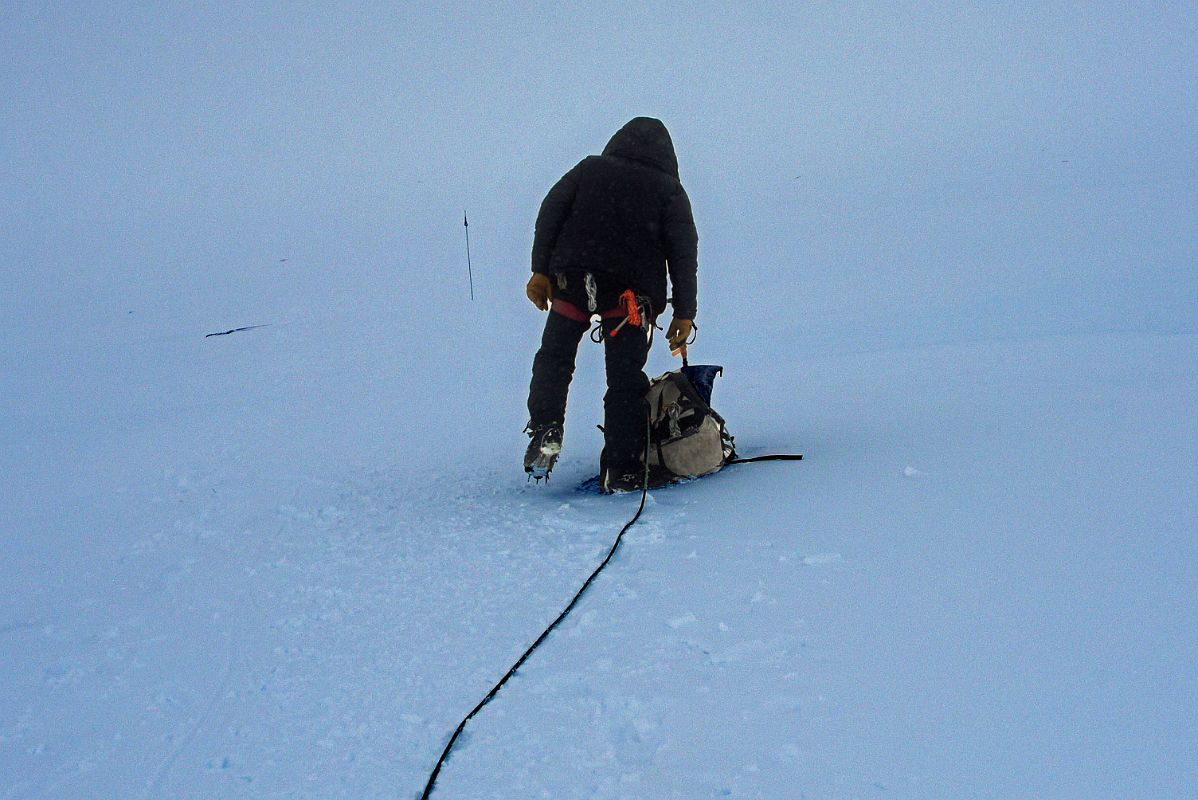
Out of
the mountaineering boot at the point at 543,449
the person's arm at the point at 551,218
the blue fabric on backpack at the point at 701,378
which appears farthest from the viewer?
the blue fabric on backpack at the point at 701,378

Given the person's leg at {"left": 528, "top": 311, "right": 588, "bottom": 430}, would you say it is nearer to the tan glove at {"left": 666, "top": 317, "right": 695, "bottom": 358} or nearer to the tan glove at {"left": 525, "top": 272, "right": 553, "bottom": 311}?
the tan glove at {"left": 525, "top": 272, "right": 553, "bottom": 311}

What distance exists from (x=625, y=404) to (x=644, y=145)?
1182 millimetres

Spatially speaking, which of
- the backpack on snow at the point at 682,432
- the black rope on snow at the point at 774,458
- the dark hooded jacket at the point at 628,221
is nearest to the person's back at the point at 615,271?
the dark hooded jacket at the point at 628,221

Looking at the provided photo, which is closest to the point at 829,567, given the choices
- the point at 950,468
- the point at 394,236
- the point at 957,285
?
the point at 950,468

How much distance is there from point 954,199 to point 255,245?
52.5 feet

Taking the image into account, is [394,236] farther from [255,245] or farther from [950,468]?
[950,468]

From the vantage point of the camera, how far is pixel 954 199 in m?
16.4

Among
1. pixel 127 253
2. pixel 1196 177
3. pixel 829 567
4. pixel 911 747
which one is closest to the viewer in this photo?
pixel 911 747

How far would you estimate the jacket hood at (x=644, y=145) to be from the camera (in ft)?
12.7

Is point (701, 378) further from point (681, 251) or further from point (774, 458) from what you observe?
point (681, 251)

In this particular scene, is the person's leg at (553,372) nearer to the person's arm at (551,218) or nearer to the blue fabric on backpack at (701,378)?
the person's arm at (551,218)

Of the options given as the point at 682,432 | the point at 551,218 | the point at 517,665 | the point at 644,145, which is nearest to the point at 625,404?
the point at 682,432

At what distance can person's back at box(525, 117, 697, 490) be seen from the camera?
3.79m

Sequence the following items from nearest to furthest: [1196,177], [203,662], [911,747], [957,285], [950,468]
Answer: [911,747] < [203,662] < [950,468] < [957,285] < [1196,177]
